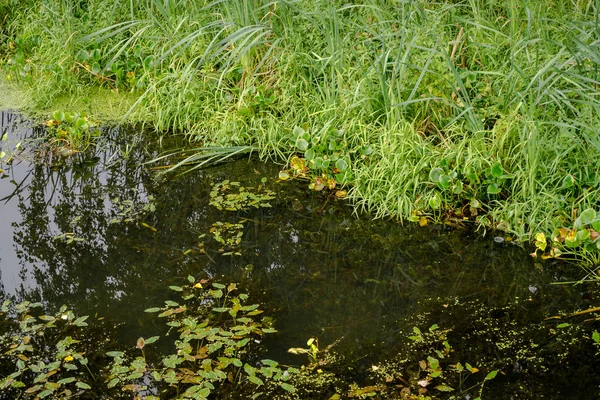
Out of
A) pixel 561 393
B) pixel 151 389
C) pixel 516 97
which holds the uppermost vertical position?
pixel 516 97

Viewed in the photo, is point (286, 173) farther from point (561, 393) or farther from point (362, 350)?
point (561, 393)

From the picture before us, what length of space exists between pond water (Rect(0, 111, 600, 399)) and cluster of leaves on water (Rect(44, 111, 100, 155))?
0.31m

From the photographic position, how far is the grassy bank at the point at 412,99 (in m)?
3.61

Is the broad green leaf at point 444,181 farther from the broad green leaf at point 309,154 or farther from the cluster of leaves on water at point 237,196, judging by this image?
the cluster of leaves on water at point 237,196

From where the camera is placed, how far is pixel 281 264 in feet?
11.6

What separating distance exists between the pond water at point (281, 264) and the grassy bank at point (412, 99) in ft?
0.72

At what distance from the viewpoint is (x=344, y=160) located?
3.99m

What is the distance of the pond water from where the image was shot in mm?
3033

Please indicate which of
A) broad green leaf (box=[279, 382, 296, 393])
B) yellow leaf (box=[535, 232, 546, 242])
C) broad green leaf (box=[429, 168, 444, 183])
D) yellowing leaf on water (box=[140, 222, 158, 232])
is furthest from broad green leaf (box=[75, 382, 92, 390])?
yellow leaf (box=[535, 232, 546, 242])

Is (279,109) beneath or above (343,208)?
above

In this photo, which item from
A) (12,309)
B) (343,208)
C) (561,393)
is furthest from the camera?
(343,208)

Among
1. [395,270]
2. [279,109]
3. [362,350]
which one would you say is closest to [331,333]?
[362,350]

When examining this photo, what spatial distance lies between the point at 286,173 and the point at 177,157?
802mm

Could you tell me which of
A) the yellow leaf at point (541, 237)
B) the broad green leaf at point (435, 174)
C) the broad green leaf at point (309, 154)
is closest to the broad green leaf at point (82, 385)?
the broad green leaf at point (309, 154)
